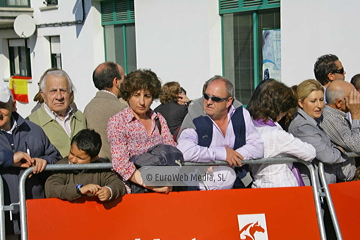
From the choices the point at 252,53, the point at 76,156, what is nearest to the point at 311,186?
the point at 76,156

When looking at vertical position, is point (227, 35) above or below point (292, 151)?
above

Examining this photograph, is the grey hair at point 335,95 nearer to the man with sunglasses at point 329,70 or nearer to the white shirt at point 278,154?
the white shirt at point 278,154

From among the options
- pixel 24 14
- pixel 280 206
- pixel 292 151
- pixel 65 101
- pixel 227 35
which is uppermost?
pixel 24 14

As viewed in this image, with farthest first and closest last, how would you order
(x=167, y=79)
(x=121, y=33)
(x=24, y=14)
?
(x=24, y=14) → (x=121, y=33) → (x=167, y=79)

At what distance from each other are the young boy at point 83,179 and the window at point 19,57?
47.9 ft

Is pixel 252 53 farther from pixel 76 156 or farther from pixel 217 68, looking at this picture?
pixel 76 156

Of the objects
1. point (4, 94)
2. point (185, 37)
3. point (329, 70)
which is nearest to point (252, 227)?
point (4, 94)

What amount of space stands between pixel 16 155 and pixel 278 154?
209 centimetres

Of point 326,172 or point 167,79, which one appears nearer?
point 326,172

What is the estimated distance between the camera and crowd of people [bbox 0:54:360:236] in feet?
11.9

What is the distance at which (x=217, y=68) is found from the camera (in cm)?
1073

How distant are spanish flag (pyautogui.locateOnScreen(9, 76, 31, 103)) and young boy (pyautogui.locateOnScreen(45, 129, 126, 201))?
13994 mm

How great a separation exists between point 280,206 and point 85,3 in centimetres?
1115

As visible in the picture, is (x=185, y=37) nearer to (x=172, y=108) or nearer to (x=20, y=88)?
(x=172, y=108)
